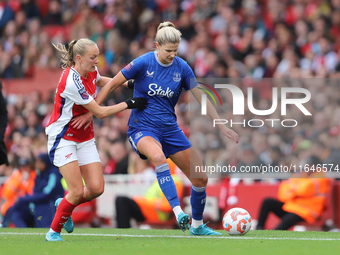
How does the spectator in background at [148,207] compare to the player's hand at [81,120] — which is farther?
the spectator in background at [148,207]

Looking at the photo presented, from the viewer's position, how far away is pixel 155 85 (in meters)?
5.93

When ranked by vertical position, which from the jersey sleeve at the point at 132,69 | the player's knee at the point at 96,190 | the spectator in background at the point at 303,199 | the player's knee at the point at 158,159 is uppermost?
the jersey sleeve at the point at 132,69

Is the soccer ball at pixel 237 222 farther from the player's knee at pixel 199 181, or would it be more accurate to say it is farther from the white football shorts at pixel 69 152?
the white football shorts at pixel 69 152

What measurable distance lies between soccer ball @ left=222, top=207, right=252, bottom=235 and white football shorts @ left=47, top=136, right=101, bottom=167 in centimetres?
164

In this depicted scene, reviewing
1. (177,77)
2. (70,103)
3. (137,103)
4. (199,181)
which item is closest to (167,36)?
(177,77)

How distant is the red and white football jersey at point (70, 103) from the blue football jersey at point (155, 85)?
528 millimetres

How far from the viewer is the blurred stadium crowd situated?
30.3 feet

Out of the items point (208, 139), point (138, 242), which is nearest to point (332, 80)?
point (208, 139)

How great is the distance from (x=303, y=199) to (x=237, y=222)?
2.40 meters

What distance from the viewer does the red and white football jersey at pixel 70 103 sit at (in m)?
5.50

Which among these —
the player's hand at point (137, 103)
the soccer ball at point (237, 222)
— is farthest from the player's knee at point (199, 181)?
the player's hand at point (137, 103)

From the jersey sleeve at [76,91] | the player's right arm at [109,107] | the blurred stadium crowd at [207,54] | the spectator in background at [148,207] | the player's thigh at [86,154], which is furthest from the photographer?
Result: the spectator in background at [148,207]

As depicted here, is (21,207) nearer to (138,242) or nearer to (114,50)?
(138,242)

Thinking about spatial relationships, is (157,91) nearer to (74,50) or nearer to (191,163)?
(191,163)
